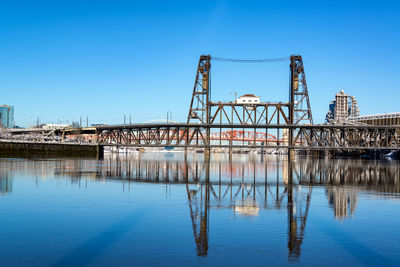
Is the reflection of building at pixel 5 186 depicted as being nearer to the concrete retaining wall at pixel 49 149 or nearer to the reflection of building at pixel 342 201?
the reflection of building at pixel 342 201

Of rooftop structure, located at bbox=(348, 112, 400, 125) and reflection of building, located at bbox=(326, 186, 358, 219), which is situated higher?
rooftop structure, located at bbox=(348, 112, 400, 125)

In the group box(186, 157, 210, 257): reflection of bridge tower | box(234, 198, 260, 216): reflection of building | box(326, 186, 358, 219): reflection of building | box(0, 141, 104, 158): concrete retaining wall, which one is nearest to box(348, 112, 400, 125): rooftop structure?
box(0, 141, 104, 158): concrete retaining wall

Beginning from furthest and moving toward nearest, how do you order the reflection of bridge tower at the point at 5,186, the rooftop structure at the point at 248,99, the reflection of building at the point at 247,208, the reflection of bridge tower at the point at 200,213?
1. the rooftop structure at the point at 248,99
2. the reflection of bridge tower at the point at 5,186
3. the reflection of building at the point at 247,208
4. the reflection of bridge tower at the point at 200,213

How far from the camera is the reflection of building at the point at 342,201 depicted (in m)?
23.0

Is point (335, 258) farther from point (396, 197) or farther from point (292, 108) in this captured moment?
point (292, 108)

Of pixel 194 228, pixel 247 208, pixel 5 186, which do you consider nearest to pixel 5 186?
pixel 5 186

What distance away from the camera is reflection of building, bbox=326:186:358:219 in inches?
907

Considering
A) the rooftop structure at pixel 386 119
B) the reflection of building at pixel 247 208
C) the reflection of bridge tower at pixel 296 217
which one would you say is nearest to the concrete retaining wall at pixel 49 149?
the reflection of bridge tower at pixel 296 217

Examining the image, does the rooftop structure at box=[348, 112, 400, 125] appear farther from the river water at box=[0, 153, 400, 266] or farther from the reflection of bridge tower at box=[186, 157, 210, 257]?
the reflection of bridge tower at box=[186, 157, 210, 257]

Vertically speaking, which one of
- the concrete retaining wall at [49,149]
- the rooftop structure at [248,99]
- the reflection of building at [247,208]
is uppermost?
the rooftop structure at [248,99]

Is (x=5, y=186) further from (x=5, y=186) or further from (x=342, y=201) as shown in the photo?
(x=342, y=201)

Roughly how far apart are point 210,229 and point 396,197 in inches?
748

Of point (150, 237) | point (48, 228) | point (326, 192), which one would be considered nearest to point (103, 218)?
point (48, 228)

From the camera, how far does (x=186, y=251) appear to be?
14.1 m
